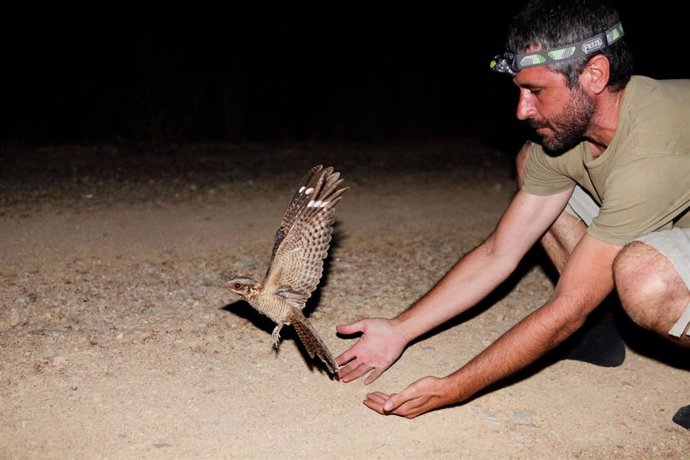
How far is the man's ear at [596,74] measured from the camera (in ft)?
9.78

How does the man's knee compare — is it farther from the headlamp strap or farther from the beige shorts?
the headlamp strap

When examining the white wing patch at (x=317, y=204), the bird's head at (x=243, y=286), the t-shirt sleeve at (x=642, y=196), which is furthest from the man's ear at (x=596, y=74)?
the bird's head at (x=243, y=286)

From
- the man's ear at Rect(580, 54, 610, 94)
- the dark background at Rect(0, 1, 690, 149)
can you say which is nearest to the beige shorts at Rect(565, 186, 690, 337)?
the man's ear at Rect(580, 54, 610, 94)

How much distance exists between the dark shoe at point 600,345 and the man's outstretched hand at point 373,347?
100 centimetres

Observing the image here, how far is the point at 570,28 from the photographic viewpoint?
2938mm

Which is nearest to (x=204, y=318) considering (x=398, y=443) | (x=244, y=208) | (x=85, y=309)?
(x=85, y=309)

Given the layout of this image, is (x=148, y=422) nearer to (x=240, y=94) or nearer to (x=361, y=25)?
(x=240, y=94)

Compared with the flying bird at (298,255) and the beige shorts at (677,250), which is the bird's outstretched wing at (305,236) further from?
the beige shorts at (677,250)

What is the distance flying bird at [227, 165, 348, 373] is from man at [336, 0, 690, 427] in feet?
2.07

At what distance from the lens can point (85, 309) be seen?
4324 millimetres

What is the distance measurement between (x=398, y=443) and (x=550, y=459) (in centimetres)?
67

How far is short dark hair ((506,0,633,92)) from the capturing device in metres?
2.94

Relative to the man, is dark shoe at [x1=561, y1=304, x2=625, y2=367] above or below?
below

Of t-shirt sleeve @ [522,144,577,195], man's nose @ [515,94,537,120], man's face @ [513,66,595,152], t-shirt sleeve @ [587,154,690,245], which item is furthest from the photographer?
t-shirt sleeve @ [522,144,577,195]
